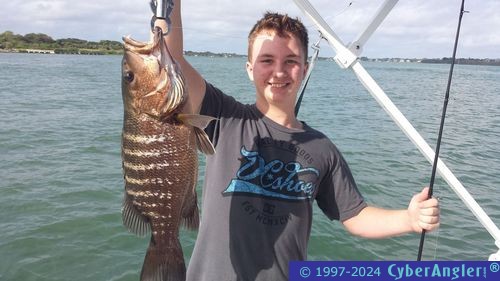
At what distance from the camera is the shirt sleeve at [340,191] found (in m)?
2.79

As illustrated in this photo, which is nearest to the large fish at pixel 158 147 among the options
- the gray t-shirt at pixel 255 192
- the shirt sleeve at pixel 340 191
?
the gray t-shirt at pixel 255 192

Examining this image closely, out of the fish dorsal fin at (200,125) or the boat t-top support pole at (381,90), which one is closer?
the fish dorsal fin at (200,125)

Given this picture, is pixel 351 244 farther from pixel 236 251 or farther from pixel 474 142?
pixel 474 142

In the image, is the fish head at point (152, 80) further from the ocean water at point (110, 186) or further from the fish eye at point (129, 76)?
the ocean water at point (110, 186)

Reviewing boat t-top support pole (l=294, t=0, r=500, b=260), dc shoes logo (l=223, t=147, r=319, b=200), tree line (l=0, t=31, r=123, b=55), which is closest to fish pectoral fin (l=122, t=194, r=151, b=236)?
dc shoes logo (l=223, t=147, r=319, b=200)

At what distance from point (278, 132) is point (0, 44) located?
10484cm

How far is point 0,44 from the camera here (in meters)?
89.2

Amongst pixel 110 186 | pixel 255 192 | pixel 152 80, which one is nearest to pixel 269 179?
pixel 255 192

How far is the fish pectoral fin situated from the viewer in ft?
7.09

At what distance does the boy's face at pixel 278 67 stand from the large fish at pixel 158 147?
0.73 metres

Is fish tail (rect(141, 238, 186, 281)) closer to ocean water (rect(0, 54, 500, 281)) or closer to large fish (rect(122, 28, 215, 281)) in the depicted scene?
large fish (rect(122, 28, 215, 281))

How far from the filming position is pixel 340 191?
2809 mm

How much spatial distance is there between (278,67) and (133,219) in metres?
1.30

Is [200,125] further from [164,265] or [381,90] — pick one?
[381,90]
